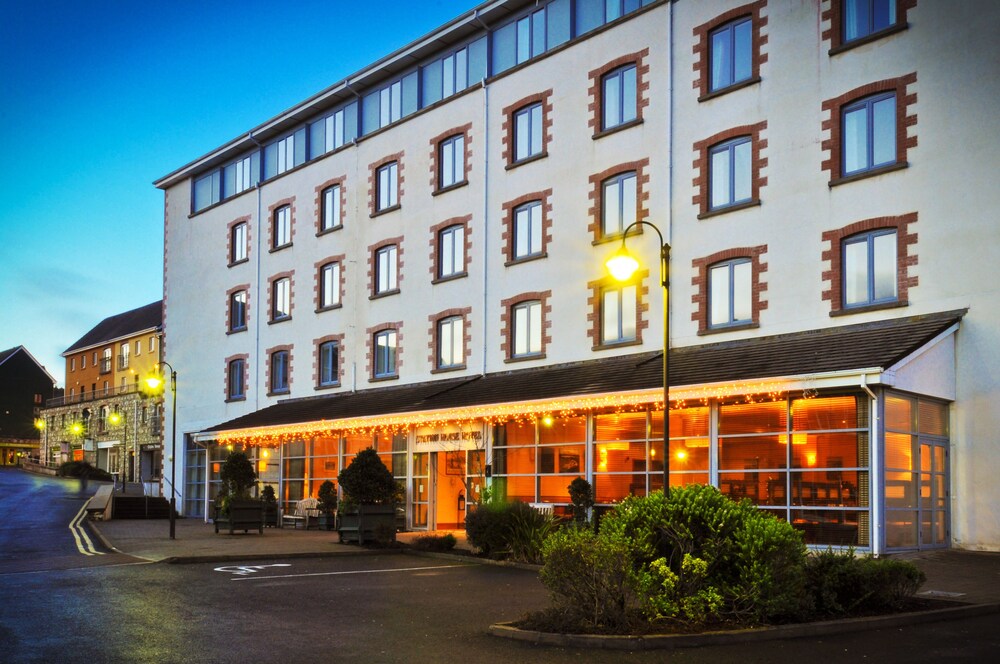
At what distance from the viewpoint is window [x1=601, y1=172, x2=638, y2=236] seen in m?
26.0

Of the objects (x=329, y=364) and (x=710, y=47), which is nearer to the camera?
(x=710, y=47)

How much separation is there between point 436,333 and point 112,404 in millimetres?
53093

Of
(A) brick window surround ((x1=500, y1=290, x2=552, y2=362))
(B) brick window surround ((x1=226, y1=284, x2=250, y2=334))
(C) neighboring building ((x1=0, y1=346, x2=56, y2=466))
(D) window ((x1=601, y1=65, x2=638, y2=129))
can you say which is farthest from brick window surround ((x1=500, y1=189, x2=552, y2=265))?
(C) neighboring building ((x1=0, y1=346, x2=56, y2=466))

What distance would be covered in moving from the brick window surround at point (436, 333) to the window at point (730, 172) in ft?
29.4

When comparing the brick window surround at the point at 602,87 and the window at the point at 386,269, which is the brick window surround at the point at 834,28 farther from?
the window at the point at 386,269

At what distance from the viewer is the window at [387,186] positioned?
1334 inches

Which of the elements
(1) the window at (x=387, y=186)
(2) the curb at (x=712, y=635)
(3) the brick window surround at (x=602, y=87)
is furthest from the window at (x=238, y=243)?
(2) the curb at (x=712, y=635)

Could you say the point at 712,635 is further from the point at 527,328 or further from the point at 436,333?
the point at 436,333

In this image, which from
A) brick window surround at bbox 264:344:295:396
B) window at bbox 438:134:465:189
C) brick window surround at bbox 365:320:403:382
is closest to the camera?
window at bbox 438:134:465:189

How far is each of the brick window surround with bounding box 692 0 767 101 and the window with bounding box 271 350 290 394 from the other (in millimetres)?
19883

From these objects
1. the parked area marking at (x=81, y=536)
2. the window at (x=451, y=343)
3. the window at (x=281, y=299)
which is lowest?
the parked area marking at (x=81, y=536)

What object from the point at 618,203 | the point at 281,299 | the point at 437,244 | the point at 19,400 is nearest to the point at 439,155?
the point at 437,244

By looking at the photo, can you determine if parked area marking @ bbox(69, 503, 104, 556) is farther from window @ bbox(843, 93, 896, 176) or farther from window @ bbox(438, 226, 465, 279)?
window @ bbox(843, 93, 896, 176)

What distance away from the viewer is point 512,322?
95.7ft
